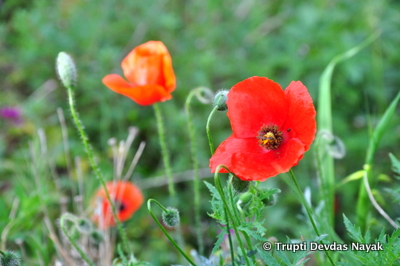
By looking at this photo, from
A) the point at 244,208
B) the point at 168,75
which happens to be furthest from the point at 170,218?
the point at 168,75

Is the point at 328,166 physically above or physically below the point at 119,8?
below

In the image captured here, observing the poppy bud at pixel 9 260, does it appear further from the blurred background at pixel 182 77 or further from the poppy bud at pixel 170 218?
the blurred background at pixel 182 77

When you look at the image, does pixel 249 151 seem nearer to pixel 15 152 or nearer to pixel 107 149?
pixel 107 149

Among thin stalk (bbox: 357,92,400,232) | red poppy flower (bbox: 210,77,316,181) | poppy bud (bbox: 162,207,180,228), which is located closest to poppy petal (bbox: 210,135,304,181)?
red poppy flower (bbox: 210,77,316,181)

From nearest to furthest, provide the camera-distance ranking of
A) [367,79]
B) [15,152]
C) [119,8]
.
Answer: [15,152] → [367,79] → [119,8]

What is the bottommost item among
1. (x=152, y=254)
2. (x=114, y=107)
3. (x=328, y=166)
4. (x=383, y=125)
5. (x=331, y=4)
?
(x=152, y=254)

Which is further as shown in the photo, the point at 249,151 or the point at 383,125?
the point at 383,125

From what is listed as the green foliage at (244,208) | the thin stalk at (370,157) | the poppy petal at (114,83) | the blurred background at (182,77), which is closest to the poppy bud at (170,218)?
the green foliage at (244,208)

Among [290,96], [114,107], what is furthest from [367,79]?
[290,96]
